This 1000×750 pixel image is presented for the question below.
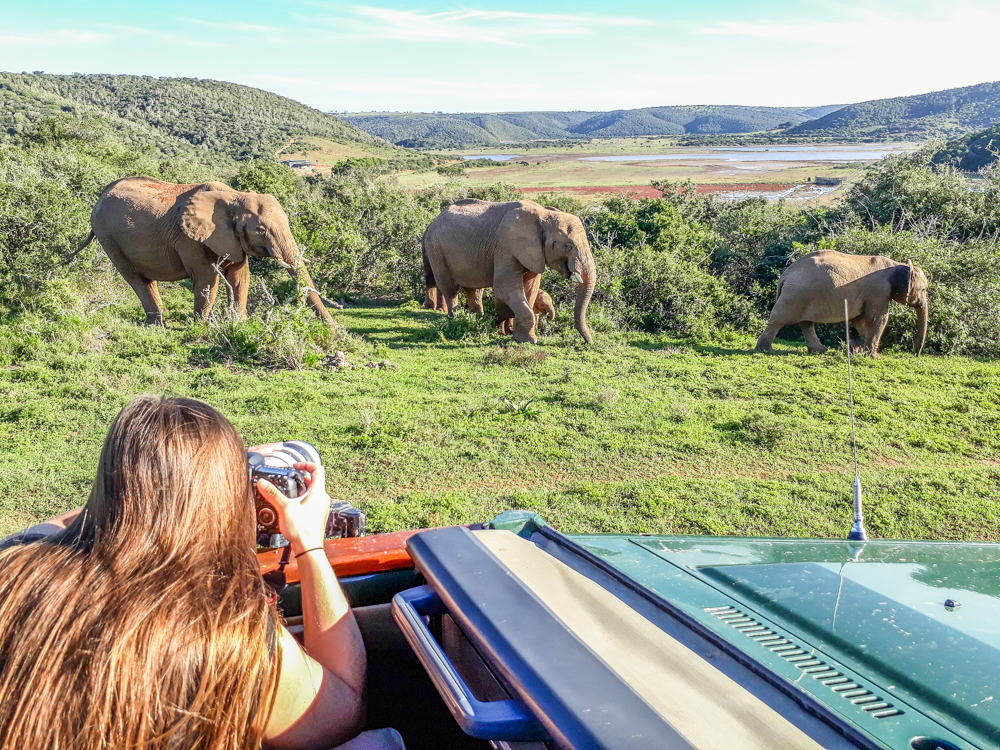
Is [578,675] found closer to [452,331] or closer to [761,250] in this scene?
[452,331]

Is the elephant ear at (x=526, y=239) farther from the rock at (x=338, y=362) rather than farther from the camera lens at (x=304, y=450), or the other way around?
the camera lens at (x=304, y=450)

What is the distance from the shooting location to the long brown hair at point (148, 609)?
4.55ft

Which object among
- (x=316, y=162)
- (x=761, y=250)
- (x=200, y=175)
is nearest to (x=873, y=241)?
(x=761, y=250)

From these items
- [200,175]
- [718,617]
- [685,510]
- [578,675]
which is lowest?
→ [685,510]

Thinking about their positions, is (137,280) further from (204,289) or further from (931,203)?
(931,203)

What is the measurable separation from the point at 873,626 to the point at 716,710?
2.23 feet

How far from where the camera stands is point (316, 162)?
64.6 metres

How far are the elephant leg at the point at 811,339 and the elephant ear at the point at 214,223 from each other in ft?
29.4

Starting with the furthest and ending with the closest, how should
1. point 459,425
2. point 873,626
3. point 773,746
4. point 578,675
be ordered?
point 459,425
point 873,626
point 578,675
point 773,746

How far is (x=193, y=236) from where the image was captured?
36.8 feet

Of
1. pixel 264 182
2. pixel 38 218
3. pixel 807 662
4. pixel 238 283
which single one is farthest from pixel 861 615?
pixel 264 182

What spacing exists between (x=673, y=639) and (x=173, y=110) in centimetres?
7702

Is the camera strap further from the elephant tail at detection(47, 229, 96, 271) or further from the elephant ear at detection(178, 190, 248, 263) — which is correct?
the elephant tail at detection(47, 229, 96, 271)

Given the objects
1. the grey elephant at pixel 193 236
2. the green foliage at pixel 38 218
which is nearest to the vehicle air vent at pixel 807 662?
the grey elephant at pixel 193 236
